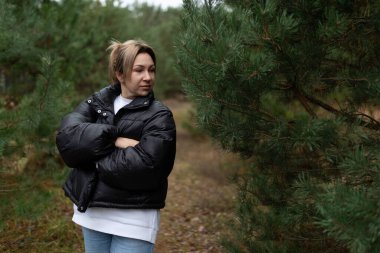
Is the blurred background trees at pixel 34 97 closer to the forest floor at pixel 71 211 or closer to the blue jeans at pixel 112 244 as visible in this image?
the forest floor at pixel 71 211

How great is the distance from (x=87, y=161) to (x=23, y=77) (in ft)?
14.1

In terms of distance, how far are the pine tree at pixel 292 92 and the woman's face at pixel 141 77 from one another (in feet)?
0.64

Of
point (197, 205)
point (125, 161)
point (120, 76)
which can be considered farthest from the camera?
point (197, 205)

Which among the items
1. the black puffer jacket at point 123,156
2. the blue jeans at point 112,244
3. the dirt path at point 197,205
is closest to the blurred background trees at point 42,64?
the black puffer jacket at point 123,156

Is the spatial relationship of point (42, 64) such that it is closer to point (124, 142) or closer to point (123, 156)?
point (124, 142)

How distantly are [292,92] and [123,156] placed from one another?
1.34 m

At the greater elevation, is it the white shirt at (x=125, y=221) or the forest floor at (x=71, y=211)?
the white shirt at (x=125, y=221)

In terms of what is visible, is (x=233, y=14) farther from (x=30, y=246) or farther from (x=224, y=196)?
(x=224, y=196)

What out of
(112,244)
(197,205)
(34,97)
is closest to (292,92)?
(112,244)

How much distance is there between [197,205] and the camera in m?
6.80

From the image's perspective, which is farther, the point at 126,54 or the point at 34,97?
the point at 34,97

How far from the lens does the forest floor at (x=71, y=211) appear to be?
3.62m

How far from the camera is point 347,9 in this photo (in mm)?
2400

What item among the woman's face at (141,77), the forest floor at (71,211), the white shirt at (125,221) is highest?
the woman's face at (141,77)
